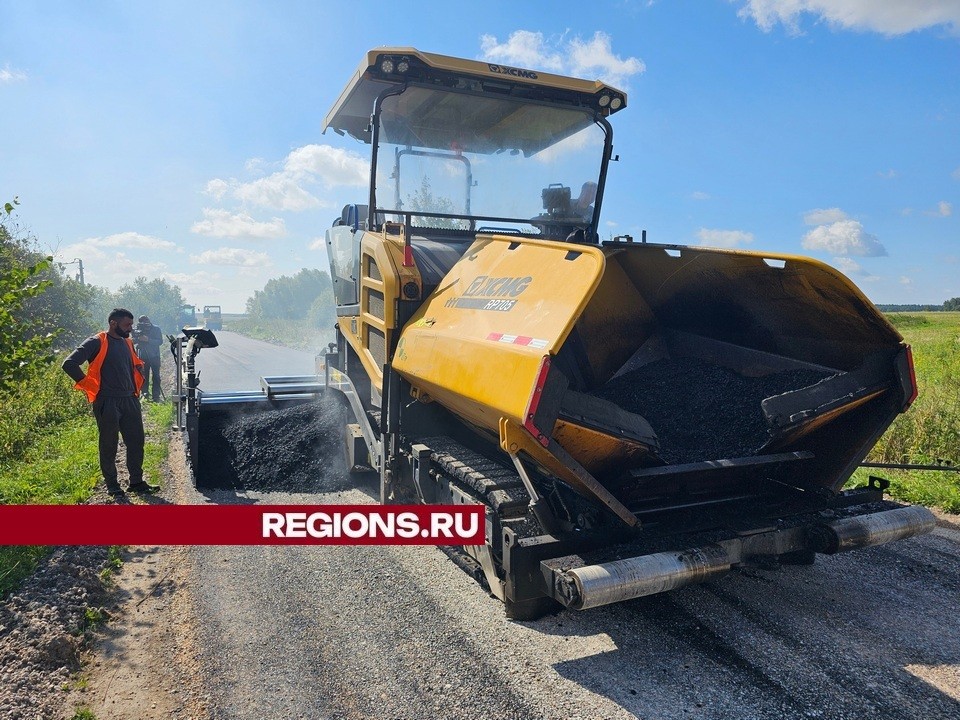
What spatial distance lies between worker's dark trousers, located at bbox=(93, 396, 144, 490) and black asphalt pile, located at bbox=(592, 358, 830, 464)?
4.28 metres

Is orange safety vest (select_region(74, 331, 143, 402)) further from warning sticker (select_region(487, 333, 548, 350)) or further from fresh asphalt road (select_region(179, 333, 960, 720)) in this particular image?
warning sticker (select_region(487, 333, 548, 350))

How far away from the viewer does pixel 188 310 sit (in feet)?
161

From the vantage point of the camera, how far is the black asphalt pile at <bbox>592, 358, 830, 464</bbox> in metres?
3.79

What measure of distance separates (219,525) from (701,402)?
3653mm

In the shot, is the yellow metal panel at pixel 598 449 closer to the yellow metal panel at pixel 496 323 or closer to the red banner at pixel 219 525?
the yellow metal panel at pixel 496 323

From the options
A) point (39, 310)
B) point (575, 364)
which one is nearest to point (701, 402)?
point (575, 364)

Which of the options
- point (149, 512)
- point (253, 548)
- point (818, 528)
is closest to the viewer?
point (818, 528)

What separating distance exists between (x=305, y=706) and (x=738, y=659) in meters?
2.01

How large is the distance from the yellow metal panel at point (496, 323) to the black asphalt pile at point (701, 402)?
1039mm

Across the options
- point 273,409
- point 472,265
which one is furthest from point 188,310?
point 472,265

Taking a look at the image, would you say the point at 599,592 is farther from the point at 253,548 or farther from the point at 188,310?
the point at 188,310

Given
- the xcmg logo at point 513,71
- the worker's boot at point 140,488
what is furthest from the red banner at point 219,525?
the xcmg logo at point 513,71

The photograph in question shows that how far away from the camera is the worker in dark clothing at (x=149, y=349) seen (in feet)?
36.5

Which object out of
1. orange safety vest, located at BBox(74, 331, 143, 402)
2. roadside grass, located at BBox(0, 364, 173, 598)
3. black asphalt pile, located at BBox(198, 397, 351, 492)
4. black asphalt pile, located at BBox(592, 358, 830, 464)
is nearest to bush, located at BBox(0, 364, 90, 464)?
roadside grass, located at BBox(0, 364, 173, 598)
